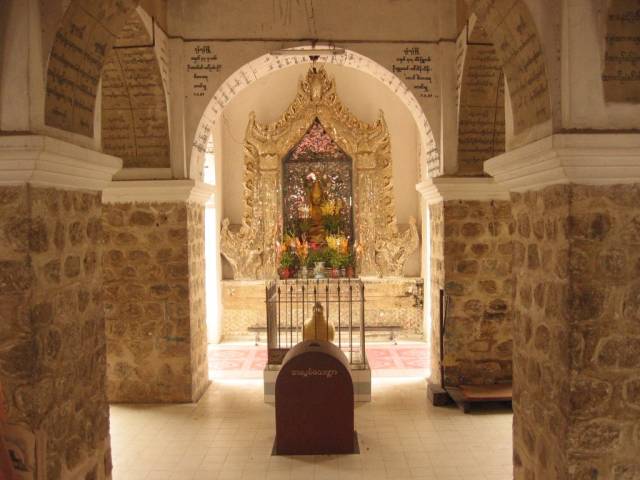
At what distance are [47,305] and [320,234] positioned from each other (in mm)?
7332

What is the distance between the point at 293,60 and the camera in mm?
6402

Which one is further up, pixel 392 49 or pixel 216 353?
pixel 392 49

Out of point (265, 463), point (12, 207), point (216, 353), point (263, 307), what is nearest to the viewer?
point (12, 207)

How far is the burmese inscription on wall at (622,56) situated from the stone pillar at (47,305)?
2.68m

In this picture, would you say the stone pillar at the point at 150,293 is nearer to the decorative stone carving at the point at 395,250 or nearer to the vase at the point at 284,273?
the vase at the point at 284,273

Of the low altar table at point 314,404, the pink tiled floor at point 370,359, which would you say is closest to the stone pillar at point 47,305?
the low altar table at point 314,404

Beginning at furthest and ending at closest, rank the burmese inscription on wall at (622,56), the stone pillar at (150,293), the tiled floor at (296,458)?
the stone pillar at (150,293), the tiled floor at (296,458), the burmese inscription on wall at (622,56)

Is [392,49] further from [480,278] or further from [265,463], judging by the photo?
[265,463]

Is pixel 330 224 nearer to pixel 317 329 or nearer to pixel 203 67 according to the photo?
pixel 317 329

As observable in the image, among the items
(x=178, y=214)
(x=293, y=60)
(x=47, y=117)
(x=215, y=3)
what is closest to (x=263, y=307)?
(x=178, y=214)

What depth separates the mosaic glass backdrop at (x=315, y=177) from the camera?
9.99 meters

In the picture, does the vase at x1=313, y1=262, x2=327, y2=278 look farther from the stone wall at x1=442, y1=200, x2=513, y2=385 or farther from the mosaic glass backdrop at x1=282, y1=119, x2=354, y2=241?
the stone wall at x1=442, y1=200, x2=513, y2=385

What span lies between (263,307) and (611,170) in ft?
23.9

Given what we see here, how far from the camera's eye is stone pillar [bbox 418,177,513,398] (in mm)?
5758
